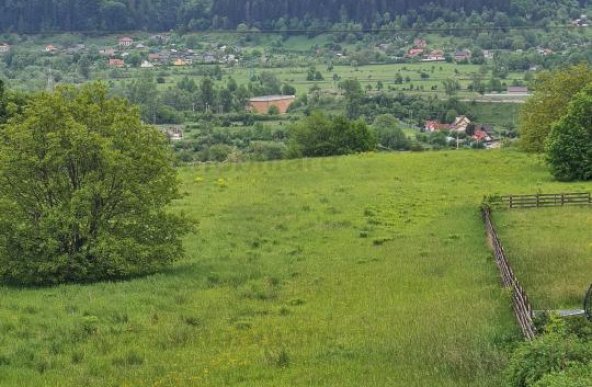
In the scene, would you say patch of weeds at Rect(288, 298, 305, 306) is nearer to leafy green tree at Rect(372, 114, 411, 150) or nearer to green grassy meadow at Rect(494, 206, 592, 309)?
green grassy meadow at Rect(494, 206, 592, 309)

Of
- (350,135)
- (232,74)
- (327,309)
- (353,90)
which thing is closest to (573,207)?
(327,309)

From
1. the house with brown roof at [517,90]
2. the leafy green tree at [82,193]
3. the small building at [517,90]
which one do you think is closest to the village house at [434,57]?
the small building at [517,90]

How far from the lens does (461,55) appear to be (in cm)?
19175

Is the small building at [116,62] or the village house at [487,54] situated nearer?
the small building at [116,62]

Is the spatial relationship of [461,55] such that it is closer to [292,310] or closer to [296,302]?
[296,302]

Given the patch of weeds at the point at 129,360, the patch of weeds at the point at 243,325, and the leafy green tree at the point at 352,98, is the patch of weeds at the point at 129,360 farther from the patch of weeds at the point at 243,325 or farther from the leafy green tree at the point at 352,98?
the leafy green tree at the point at 352,98

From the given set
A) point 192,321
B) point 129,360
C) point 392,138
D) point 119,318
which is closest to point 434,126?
point 392,138

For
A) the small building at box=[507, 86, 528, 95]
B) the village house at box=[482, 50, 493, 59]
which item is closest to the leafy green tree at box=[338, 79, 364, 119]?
the small building at box=[507, 86, 528, 95]

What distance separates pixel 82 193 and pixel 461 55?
174m

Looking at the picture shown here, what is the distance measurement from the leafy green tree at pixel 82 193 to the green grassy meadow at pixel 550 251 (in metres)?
11.9

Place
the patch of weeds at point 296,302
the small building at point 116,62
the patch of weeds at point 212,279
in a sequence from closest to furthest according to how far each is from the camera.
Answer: the patch of weeds at point 296,302 < the patch of weeds at point 212,279 < the small building at point 116,62

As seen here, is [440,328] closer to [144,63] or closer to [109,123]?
[109,123]

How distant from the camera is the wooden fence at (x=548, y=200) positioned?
131 ft

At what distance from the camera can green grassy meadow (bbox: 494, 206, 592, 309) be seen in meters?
22.7
